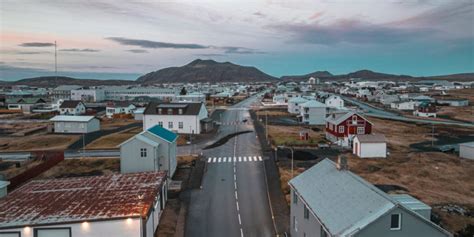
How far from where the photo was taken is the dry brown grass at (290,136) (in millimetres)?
53634

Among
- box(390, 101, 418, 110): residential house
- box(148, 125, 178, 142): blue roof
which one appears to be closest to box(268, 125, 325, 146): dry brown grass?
box(148, 125, 178, 142): blue roof

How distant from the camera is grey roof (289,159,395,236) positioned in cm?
1571

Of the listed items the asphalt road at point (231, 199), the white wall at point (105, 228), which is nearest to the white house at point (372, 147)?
the asphalt road at point (231, 199)

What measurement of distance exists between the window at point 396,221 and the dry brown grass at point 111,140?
4386 centimetres

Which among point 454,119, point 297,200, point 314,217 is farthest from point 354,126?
point 454,119

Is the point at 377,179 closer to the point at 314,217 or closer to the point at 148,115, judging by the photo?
the point at 314,217

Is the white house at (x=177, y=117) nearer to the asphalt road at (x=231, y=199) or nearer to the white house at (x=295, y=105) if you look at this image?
the asphalt road at (x=231, y=199)

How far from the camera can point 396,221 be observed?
1552 cm

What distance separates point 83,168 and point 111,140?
16.8 meters

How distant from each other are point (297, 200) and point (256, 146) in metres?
30.2

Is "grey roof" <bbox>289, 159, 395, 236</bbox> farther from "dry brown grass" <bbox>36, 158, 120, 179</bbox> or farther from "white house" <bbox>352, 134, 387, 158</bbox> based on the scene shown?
A: "white house" <bbox>352, 134, 387, 158</bbox>

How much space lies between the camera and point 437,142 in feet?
184

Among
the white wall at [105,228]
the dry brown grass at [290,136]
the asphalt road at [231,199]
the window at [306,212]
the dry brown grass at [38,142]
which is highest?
the window at [306,212]

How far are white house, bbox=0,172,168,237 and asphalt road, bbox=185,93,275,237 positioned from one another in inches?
131
